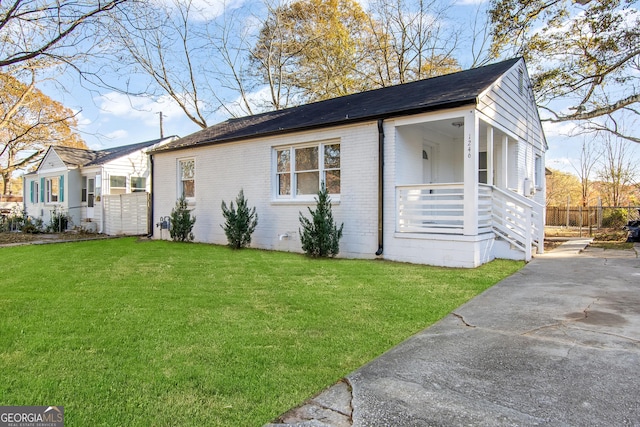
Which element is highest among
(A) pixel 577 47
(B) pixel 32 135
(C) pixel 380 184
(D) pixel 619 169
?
(A) pixel 577 47

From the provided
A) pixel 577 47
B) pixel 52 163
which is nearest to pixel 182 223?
pixel 52 163

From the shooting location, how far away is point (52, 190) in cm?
2000

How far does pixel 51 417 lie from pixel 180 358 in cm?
92

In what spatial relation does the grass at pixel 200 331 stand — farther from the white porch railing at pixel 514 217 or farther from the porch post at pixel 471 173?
the white porch railing at pixel 514 217

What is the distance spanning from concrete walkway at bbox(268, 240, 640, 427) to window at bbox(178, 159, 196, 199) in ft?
34.3

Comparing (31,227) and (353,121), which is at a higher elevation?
(353,121)

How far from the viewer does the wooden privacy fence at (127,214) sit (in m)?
15.2

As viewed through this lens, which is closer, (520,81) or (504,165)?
(504,165)

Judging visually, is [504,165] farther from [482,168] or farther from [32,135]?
[32,135]

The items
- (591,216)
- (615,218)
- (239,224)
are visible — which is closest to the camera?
(239,224)

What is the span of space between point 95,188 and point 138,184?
1915 millimetres

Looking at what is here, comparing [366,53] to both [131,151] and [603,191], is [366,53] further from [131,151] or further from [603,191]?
[603,191]

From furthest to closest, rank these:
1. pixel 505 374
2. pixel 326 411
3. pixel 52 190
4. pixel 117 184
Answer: pixel 52 190, pixel 117 184, pixel 505 374, pixel 326 411

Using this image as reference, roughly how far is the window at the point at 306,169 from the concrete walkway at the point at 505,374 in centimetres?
544
